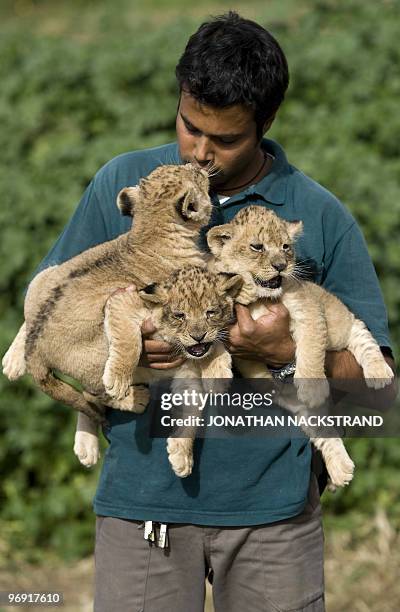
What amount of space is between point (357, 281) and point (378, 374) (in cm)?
46

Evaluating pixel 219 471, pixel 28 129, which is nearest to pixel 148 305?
pixel 219 471

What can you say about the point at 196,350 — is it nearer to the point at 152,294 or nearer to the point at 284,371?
the point at 152,294

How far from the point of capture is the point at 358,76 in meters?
11.3

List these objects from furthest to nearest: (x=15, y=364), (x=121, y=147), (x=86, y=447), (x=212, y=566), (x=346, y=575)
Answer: (x=121, y=147) < (x=346, y=575) < (x=86, y=447) < (x=15, y=364) < (x=212, y=566)

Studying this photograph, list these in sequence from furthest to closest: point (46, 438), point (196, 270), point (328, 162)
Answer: point (328, 162) < point (46, 438) < point (196, 270)

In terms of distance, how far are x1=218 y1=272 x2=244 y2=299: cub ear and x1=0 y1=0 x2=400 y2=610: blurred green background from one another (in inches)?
149

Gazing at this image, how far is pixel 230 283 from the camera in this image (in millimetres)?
4395

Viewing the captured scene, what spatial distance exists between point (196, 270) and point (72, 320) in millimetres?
648

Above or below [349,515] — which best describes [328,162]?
above

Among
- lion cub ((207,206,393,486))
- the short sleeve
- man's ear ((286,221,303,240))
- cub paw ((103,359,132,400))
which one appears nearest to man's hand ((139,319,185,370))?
cub paw ((103,359,132,400))

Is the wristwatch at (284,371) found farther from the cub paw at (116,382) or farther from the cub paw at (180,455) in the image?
the cub paw at (116,382)

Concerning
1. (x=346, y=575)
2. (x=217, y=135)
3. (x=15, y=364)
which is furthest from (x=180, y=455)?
(x=346, y=575)

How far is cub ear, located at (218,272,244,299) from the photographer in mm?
4387

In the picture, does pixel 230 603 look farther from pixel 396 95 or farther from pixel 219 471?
pixel 396 95
